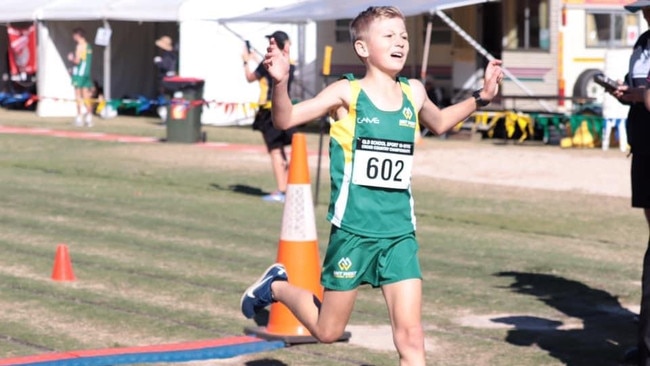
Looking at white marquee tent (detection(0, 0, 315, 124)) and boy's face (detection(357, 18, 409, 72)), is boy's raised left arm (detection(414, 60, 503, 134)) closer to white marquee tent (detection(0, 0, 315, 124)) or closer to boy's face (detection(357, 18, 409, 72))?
boy's face (detection(357, 18, 409, 72))

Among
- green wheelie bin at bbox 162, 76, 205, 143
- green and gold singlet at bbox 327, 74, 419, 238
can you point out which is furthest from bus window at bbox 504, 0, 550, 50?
green and gold singlet at bbox 327, 74, 419, 238

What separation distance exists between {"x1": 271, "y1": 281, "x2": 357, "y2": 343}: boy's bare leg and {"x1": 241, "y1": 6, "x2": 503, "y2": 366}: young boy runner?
40 millimetres

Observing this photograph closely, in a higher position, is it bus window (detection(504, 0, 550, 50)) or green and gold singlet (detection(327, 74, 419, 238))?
bus window (detection(504, 0, 550, 50))

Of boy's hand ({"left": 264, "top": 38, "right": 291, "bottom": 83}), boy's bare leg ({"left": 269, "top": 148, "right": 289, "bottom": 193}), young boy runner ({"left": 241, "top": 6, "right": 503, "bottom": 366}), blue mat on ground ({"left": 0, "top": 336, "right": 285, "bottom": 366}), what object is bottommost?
blue mat on ground ({"left": 0, "top": 336, "right": 285, "bottom": 366})

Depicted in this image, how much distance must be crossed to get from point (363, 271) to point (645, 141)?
2.15 metres

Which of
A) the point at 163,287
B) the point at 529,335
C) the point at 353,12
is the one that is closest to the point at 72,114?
the point at 353,12

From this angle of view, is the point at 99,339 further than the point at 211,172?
No

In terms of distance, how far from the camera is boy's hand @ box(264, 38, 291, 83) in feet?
19.8

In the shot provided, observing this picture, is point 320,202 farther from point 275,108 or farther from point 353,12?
point 275,108

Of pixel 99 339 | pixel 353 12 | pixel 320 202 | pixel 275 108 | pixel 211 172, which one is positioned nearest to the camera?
pixel 275 108

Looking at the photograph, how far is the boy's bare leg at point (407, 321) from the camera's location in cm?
643

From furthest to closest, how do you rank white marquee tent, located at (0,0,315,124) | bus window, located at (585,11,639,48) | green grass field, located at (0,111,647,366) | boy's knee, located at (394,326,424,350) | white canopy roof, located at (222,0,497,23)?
white marquee tent, located at (0,0,315,124)
bus window, located at (585,11,639,48)
white canopy roof, located at (222,0,497,23)
green grass field, located at (0,111,647,366)
boy's knee, located at (394,326,424,350)

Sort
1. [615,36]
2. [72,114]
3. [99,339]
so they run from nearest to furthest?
1. [99,339]
2. [615,36]
3. [72,114]

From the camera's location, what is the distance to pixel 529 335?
8789mm
